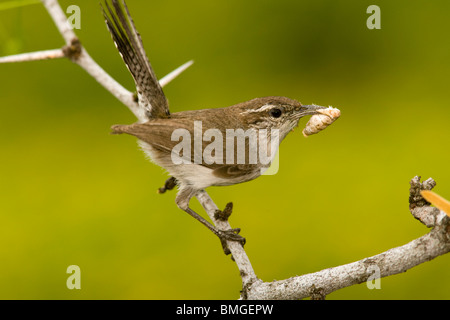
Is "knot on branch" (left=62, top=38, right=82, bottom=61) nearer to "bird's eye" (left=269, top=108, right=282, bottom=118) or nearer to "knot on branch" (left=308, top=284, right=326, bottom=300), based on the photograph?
"bird's eye" (left=269, top=108, right=282, bottom=118)

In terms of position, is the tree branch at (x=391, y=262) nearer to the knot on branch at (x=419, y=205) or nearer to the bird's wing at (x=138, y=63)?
the knot on branch at (x=419, y=205)

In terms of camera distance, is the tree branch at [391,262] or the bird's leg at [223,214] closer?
the tree branch at [391,262]

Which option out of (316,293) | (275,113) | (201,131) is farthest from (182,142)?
(316,293)

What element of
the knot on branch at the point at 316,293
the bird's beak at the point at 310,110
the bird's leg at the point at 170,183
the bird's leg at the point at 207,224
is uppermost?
the bird's beak at the point at 310,110

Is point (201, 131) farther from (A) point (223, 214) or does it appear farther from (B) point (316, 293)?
(B) point (316, 293)

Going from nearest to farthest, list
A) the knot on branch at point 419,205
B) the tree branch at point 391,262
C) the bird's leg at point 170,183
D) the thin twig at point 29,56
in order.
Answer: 1. the tree branch at point 391,262
2. the knot on branch at point 419,205
3. the thin twig at point 29,56
4. the bird's leg at point 170,183

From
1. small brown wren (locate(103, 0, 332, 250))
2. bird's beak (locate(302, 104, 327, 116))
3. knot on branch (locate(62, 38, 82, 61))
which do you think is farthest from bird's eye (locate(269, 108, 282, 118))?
knot on branch (locate(62, 38, 82, 61))

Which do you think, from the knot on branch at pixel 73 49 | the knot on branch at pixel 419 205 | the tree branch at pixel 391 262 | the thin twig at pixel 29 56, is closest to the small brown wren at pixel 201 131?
the knot on branch at pixel 73 49

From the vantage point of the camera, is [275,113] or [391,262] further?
[275,113]
